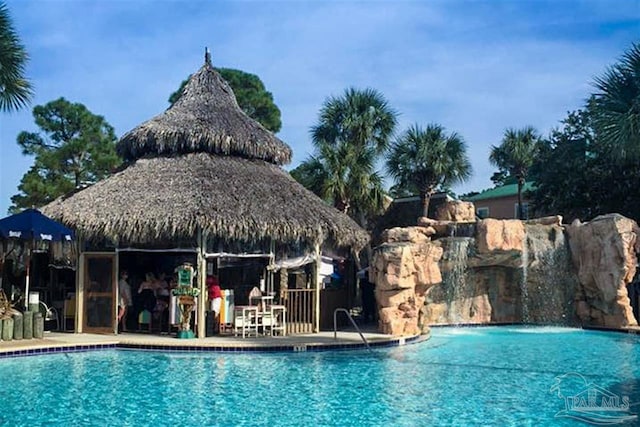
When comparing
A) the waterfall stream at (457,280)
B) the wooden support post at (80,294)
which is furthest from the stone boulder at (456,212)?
the wooden support post at (80,294)

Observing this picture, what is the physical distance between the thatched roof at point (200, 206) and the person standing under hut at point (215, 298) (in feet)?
4.36

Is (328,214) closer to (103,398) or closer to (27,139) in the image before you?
(103,398)

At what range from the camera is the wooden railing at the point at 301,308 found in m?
16.2

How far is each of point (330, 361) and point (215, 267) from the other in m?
5.70

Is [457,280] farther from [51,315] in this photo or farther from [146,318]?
[51,315]

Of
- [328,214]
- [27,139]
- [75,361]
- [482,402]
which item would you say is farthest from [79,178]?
[482,402]

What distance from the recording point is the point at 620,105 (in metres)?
12.0

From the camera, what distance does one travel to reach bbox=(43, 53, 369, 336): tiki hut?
14.8m

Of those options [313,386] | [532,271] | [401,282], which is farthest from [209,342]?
[532,271]

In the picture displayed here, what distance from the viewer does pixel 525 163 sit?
32.1m

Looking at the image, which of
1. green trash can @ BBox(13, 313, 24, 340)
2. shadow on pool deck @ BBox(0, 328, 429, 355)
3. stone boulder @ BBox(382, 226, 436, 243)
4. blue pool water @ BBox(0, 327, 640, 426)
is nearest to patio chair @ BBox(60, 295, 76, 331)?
shadow on pool deck @ BBox(0, 328, 429, 355)

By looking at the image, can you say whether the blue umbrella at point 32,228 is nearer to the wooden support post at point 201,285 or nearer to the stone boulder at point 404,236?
the wooden support post at point 201,285

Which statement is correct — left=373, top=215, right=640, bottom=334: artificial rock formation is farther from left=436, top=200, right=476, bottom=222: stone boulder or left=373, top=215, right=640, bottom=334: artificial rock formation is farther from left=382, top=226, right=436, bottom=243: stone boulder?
left=436, top=200, right=476, bottom=222: stone boulder

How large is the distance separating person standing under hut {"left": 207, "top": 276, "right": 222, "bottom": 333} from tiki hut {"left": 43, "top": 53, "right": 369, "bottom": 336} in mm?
582
